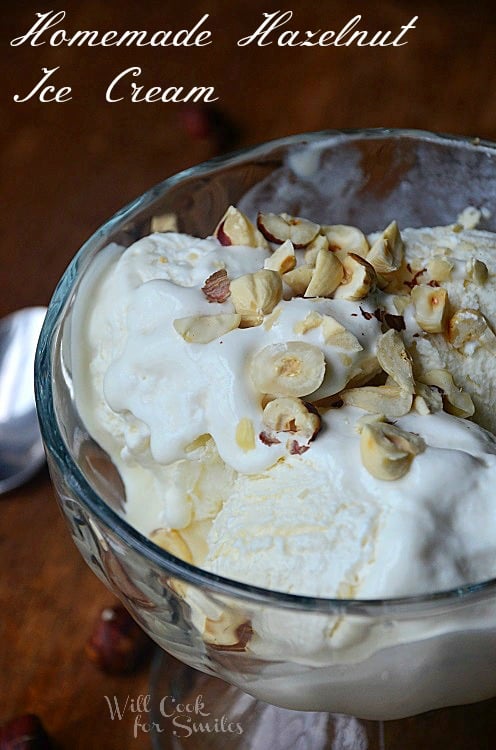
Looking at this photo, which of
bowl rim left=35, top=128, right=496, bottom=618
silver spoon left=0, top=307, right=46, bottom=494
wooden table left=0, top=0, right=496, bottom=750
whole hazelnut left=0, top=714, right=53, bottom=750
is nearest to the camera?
bowl rim left=35, top=128, right=496, bottom=618

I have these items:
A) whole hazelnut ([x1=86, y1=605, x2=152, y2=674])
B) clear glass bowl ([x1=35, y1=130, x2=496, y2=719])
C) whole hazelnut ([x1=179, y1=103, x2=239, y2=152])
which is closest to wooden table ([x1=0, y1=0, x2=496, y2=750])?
whole hazelnut ([x1=179, y1=103, x2=239, y2=152])

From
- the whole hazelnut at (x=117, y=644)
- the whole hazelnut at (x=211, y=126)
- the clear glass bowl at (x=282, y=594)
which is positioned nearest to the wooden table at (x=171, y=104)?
the whole hazelnut at (x=211, y=126)

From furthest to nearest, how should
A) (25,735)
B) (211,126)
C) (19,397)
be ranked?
1. (211,126)
2. (19,397)
3. (25,735)

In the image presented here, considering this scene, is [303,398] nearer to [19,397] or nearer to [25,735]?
[25,735]

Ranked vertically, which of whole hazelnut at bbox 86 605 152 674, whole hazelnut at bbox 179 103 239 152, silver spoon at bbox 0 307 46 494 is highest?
whole hazelnut at bbox 179 103 239 152

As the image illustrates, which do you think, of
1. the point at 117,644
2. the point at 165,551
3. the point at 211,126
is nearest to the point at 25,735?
the point at 117,644

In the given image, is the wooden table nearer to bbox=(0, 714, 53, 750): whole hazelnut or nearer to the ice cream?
bbox=(0, 714, 53, 750): whole hazelnut

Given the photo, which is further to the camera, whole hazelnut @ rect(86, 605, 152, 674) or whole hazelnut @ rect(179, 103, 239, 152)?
whole hazelnut @ rect(179, 103, 239, 152)
